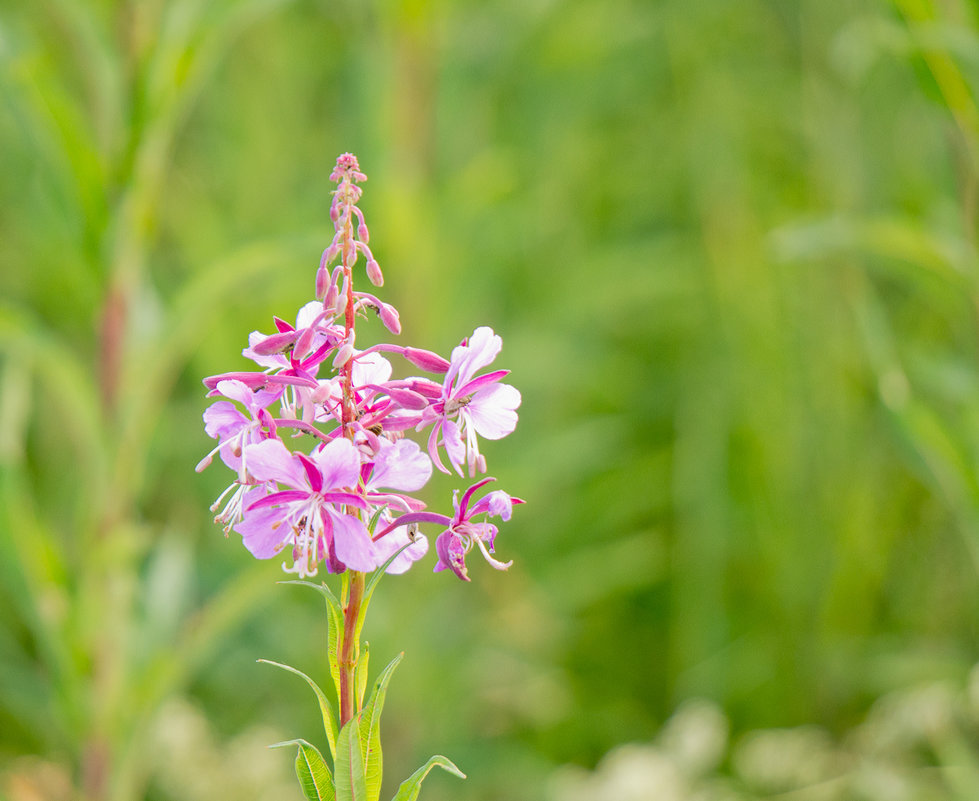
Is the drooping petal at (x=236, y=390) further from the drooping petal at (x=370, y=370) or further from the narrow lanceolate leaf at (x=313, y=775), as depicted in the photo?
the narrow lanceolate leaf at (x=313, y=775)

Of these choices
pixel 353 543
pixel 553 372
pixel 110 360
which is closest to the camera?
pixel 353 543

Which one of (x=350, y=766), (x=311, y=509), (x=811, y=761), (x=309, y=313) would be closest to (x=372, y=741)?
(x=350, y=766)

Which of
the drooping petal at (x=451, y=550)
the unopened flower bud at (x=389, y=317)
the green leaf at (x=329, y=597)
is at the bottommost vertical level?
the green leaf at (x=329, y=597)

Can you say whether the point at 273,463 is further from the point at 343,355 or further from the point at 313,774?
the point at 313,774

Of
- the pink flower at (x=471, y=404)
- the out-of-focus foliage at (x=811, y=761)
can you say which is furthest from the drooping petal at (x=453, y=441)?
the out-of-focus foliage at (x=811, y=761)

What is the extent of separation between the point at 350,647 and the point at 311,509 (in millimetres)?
75

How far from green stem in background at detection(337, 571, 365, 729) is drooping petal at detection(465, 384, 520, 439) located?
0.37 ft

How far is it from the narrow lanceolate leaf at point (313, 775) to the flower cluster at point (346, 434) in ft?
0.33

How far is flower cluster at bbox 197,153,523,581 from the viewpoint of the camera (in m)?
0.50

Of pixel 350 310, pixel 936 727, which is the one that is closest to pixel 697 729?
pixel 936 727

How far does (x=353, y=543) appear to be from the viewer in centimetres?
49

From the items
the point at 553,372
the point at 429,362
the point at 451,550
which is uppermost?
the point at 553,372

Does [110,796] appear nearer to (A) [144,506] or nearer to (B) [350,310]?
(B) [350,310]

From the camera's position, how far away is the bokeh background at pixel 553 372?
112cm
